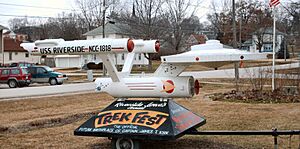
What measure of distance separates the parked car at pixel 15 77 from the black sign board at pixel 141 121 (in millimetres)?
23090

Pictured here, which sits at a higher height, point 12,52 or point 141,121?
point 12,52

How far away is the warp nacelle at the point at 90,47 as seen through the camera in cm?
650

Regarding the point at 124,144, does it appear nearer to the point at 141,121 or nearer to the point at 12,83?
the point at 141,121

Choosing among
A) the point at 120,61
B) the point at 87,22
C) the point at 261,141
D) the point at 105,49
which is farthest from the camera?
the point at 87,22

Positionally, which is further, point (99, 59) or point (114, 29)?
point (114, 29)

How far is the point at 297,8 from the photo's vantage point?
3331 cm

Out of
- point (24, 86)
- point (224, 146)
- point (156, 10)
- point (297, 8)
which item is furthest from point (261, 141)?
point (156, 10)

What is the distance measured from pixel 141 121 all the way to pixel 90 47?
1.48 meters

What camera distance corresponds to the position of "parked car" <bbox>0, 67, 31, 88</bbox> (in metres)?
28.5

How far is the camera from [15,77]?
2858cm

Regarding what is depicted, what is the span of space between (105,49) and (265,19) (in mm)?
58810

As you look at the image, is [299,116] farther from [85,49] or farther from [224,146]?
[85,49]

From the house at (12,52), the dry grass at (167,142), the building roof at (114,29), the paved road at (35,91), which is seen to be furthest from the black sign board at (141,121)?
the house at (12,52)

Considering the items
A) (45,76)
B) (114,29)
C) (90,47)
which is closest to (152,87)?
(90,47)
